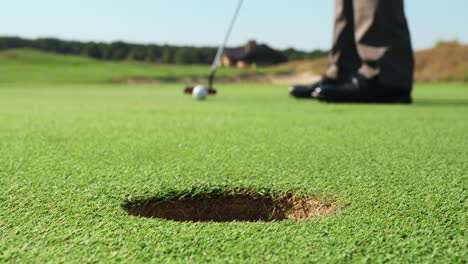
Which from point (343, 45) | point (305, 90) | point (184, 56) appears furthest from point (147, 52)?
point (343, 45)

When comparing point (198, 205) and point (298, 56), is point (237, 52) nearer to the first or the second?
point (298, 56)

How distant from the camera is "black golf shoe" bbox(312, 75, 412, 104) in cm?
447

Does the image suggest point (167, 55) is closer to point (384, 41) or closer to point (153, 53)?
point (153, 53)

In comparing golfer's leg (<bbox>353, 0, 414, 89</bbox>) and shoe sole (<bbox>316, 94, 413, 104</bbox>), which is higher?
golfer's leg (<bbox>353, 0, 414, 89</bbox>)

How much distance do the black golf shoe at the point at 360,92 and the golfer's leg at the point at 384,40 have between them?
76 millimetres

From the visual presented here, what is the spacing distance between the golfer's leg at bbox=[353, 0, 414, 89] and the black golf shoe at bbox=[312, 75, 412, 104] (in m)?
0.08

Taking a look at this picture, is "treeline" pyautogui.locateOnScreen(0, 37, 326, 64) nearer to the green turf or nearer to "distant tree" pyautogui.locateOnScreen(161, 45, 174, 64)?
"distant tree" pyautogui.locateOnScreen(161, 45, 174, 64)

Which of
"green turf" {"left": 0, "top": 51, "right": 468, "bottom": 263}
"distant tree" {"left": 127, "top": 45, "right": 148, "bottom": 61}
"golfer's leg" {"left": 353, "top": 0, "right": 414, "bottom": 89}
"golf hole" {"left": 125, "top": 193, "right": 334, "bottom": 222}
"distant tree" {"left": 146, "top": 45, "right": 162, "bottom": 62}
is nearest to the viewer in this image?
"green turf" {"left": 0, "top": 51, "right": 468, "bottom": 263}

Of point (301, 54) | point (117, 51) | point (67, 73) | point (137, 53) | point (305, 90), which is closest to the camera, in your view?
point (305, 90)

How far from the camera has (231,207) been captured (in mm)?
1361

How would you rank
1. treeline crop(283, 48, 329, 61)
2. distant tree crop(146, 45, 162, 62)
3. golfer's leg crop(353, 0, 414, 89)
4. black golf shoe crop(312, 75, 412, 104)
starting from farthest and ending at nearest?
distant tree crop(146, 45, 162, 62)
treeline crop(283, 48, 329, 61)
black golf shoe crop(312, 75, 412, 104)
golfer's leg crop(353, 0, 414, 89)

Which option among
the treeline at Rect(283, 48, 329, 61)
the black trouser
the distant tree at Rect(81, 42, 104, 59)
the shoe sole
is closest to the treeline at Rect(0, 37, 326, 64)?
the distant tree at Rect(81, 42, 104, 59)

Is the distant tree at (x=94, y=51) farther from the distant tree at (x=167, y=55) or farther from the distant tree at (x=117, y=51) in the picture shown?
the distant tree at (x=167, y=55)

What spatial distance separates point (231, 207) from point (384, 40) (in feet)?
11.0
